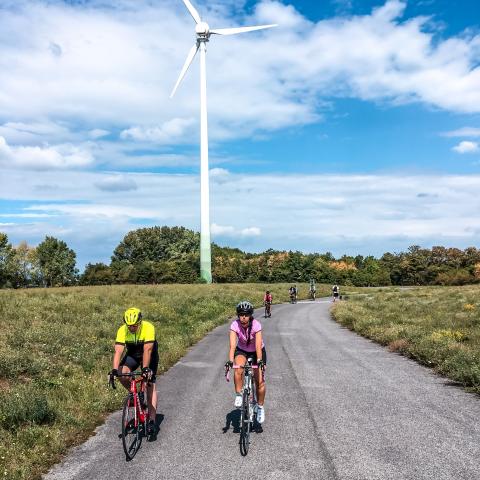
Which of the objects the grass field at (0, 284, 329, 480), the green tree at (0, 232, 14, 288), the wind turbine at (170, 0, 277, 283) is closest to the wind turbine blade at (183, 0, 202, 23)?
the wind turbine at (170, 0, 277, 283)

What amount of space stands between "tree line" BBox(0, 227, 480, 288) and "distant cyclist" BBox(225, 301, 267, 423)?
9805 centimetres

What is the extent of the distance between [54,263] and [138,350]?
11489 cm

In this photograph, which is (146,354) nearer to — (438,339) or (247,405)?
(247,405)

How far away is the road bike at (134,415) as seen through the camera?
25.0 ft

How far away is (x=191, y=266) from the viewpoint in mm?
114500

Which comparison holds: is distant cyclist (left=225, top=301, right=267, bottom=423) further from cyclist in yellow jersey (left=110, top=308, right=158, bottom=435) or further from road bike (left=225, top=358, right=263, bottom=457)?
cyclist in yellow jersey (left=110, top=308, right=158, bottom=435)

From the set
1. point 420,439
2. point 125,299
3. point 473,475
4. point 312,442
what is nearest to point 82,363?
point 312,442

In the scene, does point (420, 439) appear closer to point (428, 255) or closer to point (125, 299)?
point (125, 299)

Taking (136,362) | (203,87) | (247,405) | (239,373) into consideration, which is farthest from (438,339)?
(203,87)

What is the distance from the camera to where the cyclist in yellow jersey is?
7.87 m

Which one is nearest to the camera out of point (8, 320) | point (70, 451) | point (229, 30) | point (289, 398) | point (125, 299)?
point (70, 451)

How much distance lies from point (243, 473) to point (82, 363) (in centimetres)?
904

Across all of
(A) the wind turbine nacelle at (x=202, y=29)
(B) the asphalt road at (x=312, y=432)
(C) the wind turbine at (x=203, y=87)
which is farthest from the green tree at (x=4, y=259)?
(B) the asphalt road at (x=312, y=432)

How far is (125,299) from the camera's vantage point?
3459 cm
